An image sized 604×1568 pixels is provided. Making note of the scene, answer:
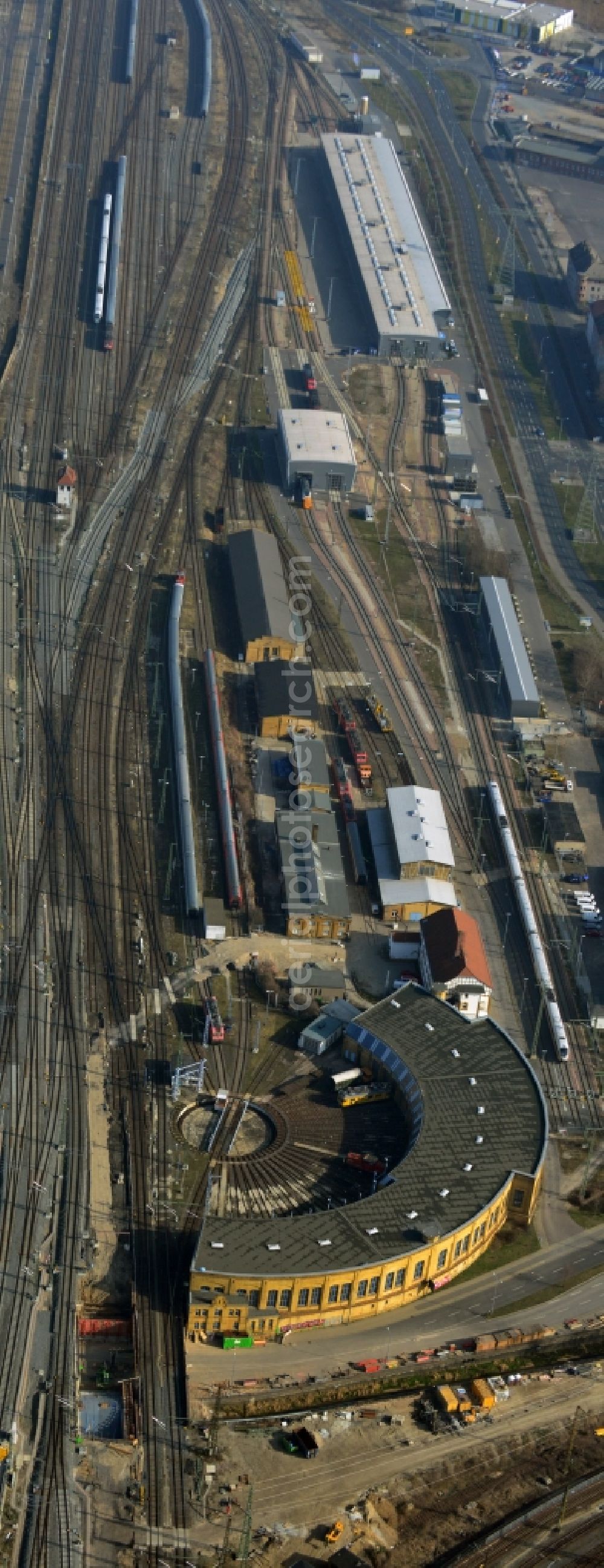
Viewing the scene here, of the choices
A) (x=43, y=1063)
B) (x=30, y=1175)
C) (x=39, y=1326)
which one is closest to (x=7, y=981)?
(x=43, y=1063)

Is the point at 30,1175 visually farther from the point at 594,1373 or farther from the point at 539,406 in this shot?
the point at 539,406

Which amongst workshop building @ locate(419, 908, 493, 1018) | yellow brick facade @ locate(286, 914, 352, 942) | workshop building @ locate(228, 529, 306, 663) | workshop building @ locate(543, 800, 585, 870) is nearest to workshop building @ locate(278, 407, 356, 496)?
workshop building @ locate(228, 529, 306, 663)

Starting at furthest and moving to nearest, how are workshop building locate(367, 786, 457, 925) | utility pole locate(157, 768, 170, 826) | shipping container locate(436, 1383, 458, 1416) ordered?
utility pole locate(157, 768, 170, 826) → workshop building locate(367, 786, 457, 925) → shipping container locate(436, 1383, 458, 1416)

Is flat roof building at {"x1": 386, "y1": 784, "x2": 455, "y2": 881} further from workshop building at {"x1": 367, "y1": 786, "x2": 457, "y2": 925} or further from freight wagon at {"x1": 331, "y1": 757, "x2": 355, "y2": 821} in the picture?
freight wagon at {"x1": 331, "y1": 757, "x2": 355, "y2": 821}

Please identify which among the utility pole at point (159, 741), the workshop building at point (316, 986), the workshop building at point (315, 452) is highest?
the workshop building at point (315, 452)

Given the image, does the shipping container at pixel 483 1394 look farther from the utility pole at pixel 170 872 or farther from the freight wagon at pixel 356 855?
the utility pole at pixel 170 872

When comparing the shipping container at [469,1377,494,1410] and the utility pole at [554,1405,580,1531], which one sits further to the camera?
the shipping container at [469,1377,494,1410]

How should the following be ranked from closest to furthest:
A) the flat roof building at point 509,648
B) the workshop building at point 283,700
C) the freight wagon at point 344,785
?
1. the freight wagon at point 344,785
2. the workshop building at point 283,700
3. the flat roof building at point 509,648

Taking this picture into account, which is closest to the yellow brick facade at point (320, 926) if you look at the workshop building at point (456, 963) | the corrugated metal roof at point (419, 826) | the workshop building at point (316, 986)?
the workshop building at point (316, 986)
